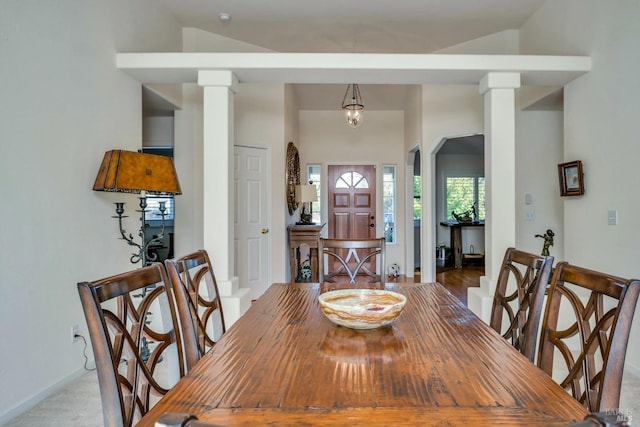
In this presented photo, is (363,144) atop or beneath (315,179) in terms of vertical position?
atop

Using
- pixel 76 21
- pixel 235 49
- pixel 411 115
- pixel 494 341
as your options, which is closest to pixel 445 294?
pixel 494 341

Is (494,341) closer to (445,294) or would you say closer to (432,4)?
(445,294)

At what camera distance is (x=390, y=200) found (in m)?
7.04

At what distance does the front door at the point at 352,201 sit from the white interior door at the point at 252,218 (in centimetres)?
215

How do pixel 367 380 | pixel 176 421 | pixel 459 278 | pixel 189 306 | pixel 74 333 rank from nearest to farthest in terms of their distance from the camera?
pixel 176 421
pixel 367 380
pixel 189 306
pixel 74 333
pixel 459 278

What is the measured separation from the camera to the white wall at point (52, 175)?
6.94ft

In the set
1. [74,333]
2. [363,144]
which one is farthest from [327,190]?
[74,333]

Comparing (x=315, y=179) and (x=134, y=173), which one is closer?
(x=134, y=173)

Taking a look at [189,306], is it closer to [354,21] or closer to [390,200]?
[354,21]

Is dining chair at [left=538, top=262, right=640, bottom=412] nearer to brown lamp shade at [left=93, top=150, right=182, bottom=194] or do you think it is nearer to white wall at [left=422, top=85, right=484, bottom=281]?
brown lamp shade at [left=93, top=150, right=182, bottom=194]

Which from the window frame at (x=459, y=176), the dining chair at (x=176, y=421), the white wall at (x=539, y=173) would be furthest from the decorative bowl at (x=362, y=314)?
the window frame at (x=459, y=176)

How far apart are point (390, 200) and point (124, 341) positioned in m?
6.32

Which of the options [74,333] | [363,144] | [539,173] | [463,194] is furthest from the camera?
[463,194]

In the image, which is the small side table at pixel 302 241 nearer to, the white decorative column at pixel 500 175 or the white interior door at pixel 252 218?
the white interior door at pixel 252 218
